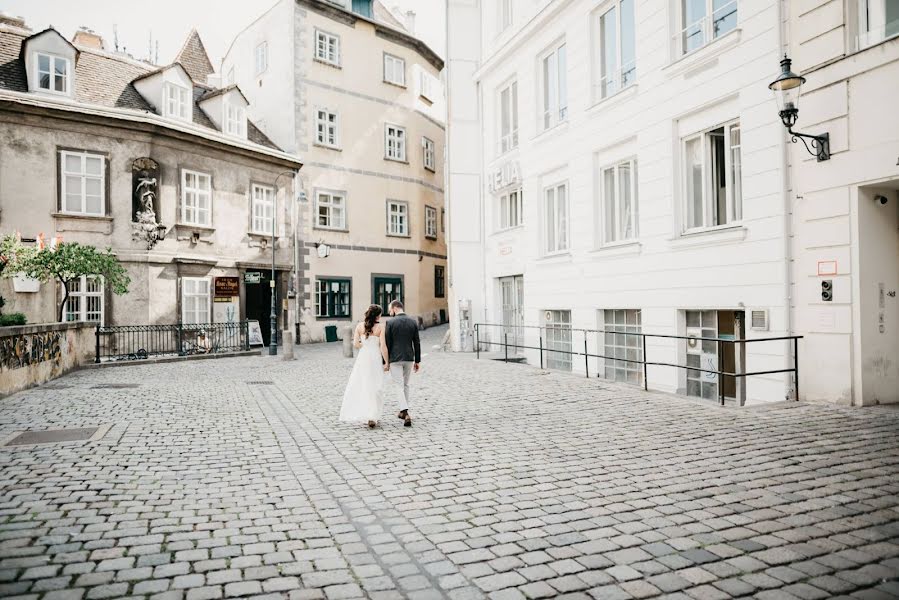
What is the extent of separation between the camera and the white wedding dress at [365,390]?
855cm

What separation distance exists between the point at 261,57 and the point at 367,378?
2781 cm

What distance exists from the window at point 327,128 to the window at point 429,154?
5998 mm

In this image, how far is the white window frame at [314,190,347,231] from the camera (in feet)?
98.5

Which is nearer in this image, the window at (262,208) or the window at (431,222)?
the window at (262,208)

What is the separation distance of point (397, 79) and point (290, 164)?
9011 millimetres

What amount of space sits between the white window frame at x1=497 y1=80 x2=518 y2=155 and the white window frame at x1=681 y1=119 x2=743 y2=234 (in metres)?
8.23

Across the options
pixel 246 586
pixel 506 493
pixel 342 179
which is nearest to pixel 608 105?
pixel 506 493

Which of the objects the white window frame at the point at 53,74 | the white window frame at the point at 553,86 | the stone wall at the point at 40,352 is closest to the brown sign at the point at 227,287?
the stone wall at the point at 40,352

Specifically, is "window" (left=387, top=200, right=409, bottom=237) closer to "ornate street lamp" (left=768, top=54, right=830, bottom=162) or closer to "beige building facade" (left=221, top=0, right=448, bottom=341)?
"beige building facade" (left=221, top=0, right=448, bottom=341)

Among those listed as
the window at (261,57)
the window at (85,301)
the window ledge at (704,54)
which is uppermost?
the window at (261,57)

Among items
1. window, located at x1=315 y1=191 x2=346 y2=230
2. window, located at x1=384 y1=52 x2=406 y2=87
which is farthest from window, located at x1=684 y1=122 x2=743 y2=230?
window, located at x1=384 y1=52 x2=406 y2=87

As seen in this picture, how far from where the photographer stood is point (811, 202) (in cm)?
925

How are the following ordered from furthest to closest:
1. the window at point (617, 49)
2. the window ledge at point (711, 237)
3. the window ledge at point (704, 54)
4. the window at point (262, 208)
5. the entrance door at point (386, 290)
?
the entrance door at point (386, 290) < the window at point (262, 208) < the window at point (617, 49) < the window ledge at point (704, 54) < the window ledge at point (711, 237)

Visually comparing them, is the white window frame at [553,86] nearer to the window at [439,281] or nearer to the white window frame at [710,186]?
the white window frame at [710,186]
